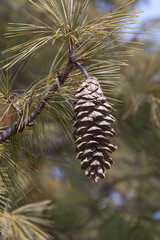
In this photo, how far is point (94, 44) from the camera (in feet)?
2.85

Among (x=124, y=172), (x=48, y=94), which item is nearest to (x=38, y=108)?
(x=48, y=94)

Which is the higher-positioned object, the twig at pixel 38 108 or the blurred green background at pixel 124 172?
the twig at pixel 38 108

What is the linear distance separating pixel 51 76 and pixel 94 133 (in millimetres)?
227

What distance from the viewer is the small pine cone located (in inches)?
27.4

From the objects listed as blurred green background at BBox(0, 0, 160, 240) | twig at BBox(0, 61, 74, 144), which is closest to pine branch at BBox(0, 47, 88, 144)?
twig at BBox(0, 61, 74, 144)

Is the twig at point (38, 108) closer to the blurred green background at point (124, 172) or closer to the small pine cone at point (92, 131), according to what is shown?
the small pine cone at point (92, 131)

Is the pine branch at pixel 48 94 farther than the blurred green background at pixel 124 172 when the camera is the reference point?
No

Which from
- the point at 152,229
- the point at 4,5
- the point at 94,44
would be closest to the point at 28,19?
the point at 4,5

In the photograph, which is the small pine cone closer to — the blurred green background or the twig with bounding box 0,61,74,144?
the twig with bounding box 0,61,74,144

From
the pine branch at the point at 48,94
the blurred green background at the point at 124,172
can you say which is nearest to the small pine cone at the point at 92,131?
the pine branch at the point at 48,94

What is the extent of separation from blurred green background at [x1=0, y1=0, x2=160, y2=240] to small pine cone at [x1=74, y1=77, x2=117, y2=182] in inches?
37.9

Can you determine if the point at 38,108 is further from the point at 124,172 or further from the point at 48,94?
the point at 124,172

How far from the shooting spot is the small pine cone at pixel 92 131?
0.70 m

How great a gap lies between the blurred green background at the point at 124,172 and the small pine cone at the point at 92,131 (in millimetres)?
963
